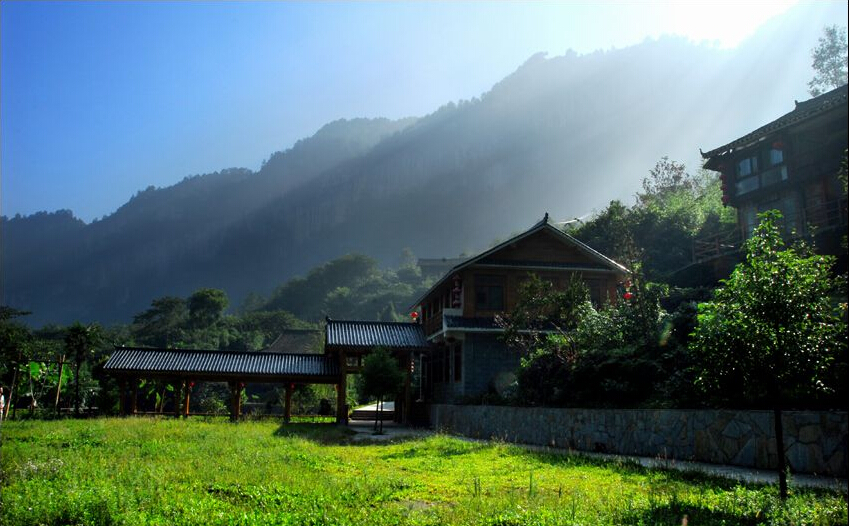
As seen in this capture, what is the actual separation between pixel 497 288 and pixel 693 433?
55.9 feet

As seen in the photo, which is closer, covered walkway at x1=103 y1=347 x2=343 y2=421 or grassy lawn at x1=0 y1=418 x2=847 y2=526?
grassy lawn at x1=0 y1=418 x2=847 y2=526

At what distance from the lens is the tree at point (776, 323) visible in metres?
7.64

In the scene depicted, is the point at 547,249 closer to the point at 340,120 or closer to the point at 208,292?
→ the point at 208,292

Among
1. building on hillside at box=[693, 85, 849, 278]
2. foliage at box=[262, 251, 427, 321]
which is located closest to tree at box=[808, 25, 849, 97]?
building on hillside at box=[693, 85, 849, 278]

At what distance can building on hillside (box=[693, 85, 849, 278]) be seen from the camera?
22641mm

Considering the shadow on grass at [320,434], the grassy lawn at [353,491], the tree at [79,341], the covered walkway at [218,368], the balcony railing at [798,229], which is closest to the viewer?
the grassy lawn at [353,491]

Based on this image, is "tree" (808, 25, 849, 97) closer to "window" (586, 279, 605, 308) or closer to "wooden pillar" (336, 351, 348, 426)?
"window" (586, 279, 605, 308)

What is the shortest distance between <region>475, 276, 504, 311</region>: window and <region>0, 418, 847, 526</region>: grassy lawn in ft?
49.4

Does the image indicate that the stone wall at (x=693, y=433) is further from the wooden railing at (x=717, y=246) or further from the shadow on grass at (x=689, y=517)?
the wooden railing at (x=717, y=246)

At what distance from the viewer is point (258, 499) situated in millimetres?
8070

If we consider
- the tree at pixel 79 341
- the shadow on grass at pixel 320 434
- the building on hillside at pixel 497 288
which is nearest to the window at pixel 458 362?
the building on hillside at pixel 497 288

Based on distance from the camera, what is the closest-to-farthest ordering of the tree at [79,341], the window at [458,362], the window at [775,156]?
the window at [775,156]
the window at [458,362]
the tree at [79,341]

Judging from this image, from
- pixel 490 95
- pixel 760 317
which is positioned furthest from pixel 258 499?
pixel 490 95

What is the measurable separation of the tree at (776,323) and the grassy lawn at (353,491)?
136cm
